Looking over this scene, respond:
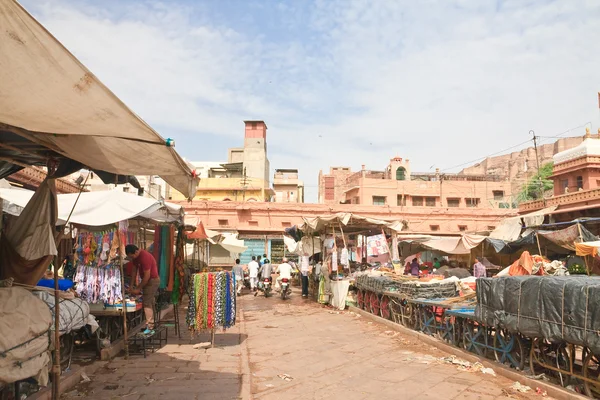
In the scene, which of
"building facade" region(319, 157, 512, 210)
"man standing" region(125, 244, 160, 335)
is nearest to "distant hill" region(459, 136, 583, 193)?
"building facade" region(319, 157, 512, 210)

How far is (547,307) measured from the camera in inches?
206

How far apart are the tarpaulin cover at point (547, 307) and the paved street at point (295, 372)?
0.80 m

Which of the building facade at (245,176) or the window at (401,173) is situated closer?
the building facade at (245,176)

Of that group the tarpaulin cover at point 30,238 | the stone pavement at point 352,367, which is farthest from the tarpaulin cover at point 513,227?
the tarpaulin cover at point 30,238

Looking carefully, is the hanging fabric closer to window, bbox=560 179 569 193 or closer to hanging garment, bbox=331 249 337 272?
hanging garment, bbox=331 249 337 272

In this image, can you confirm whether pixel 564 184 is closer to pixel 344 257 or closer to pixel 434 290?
pixel 344 257

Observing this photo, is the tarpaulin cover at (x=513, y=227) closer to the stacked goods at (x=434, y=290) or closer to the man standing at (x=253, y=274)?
the stacked goods at (x=434, y=290)

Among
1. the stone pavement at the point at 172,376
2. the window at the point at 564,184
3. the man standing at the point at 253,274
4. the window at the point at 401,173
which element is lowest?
the stone pavement at the point at 172,376

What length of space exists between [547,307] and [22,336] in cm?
526

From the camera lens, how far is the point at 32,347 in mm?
3744

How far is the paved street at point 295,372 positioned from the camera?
5484 mm

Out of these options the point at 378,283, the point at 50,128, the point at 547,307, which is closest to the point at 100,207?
the point at 50,128

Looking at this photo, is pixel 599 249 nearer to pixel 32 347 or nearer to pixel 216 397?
pixel 216 397

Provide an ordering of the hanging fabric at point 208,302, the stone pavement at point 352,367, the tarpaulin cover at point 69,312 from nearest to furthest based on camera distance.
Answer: the tarpaulin cover at point 69,312 < the stone pavement at point 352,367 < the hanging fabric at point 208,302
